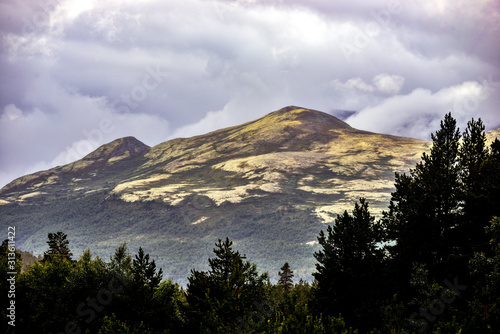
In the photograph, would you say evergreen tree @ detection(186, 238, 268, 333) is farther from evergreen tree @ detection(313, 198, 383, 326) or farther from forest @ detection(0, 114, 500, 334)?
evergreen tree @ detection(313, 198, 383, 326)

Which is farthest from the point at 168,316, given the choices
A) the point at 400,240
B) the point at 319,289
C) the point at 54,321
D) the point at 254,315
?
the point at 400,240

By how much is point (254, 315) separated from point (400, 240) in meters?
16.7

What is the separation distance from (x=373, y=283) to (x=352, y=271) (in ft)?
7.10

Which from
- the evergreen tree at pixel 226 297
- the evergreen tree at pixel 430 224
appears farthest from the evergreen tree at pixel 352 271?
the evergreen tree at pixel 226 297

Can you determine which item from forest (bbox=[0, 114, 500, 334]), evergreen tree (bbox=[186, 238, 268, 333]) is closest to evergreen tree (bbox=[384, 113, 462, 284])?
forest (bbox=[0, 114, 500, 334])

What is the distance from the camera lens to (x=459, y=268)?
34.7 meters

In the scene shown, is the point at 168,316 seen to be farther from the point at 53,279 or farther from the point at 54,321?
the point at 53,279

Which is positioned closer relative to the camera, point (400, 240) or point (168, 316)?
point (400, 240)

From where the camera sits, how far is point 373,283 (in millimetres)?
36656

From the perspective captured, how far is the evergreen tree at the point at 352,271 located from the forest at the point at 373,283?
96 mm

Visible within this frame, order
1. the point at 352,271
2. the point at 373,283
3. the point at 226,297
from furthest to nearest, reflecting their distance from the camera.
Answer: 1. the point at 352,271
2. the point at 373,283
3. the point at 226,297

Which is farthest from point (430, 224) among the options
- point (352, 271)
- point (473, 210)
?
point (352, 271)

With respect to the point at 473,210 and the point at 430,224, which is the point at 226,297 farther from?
the point at 473,210

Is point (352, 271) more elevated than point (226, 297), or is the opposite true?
point (352, 271)
